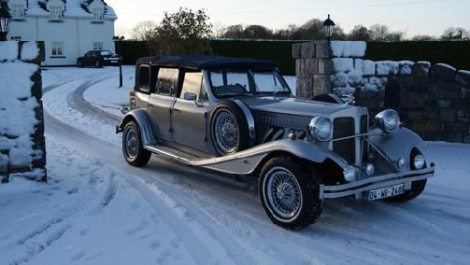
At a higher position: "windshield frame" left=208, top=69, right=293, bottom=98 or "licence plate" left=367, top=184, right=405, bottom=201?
"windshield frame" left=208, top=69, right=293, bottom=98

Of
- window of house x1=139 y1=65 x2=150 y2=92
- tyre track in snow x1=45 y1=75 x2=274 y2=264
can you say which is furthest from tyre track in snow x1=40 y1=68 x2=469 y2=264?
window of house x1=139 y1=65 x2=150 y2=92

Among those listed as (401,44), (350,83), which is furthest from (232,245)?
(401,44)

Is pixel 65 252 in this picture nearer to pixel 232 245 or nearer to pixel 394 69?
pixel 232 245

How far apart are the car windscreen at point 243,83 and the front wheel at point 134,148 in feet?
5.88

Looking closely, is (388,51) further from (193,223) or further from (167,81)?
(193,223)

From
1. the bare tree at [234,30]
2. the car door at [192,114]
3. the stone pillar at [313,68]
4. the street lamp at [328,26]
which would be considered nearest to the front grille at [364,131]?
the car door at [192,114]

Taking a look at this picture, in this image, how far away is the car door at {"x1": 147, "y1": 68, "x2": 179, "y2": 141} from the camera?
7.55 metres

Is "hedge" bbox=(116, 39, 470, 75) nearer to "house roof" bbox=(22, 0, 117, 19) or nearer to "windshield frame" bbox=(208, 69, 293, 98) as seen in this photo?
"house roof" bbox=(22, 0, 117, 19)

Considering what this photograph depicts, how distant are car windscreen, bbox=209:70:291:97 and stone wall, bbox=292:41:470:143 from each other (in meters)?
2.63

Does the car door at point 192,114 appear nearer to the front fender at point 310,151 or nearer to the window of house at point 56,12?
the front fender at point 310,151

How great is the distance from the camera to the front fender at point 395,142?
5.86m

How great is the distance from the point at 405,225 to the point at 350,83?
193 inches

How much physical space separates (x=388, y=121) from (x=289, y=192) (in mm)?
1676

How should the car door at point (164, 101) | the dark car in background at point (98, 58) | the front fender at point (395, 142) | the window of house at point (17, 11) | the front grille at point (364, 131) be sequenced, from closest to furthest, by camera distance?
the front grille at point (364, 131) < the front fender at point (395, 142) < the car door at point (164, 101) < the dark car in background at point (98, 58) < the window of house at point (17, 11)
